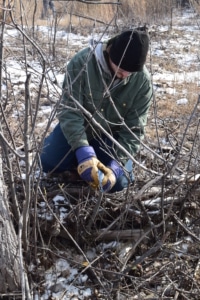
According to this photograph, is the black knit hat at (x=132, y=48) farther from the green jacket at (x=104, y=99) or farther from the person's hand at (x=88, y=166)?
the person's hand at (x=88, y=166)

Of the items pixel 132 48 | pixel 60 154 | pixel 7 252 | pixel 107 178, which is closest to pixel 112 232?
pixel 107 178

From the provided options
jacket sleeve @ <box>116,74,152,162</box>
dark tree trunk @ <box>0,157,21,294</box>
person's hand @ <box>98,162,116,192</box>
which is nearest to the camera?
dark tree trunk @ <box>0,157,21,294</box>

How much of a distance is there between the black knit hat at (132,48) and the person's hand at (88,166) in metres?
0.45

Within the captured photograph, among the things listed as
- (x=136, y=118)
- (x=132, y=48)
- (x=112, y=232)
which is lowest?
(x=112, y=232)

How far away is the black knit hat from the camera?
77.7 inches

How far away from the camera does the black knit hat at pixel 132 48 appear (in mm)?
1972

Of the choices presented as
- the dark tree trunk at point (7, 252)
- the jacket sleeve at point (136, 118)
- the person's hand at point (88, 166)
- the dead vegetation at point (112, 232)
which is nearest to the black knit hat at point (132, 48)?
the dead vegetation at point (112, 232)

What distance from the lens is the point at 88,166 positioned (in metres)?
2.06

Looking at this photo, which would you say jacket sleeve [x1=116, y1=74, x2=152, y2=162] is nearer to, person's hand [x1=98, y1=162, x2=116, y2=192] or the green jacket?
the green jacket

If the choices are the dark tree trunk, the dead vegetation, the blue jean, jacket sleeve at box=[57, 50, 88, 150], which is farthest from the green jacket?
the dark tree trunk

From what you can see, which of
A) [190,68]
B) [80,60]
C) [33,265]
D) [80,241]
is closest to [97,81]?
[80,60]

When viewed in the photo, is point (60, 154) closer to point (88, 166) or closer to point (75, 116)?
point (75, 116)

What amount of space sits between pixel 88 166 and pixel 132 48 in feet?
1.95

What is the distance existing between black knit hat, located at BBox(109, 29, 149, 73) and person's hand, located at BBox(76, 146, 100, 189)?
0.45m
